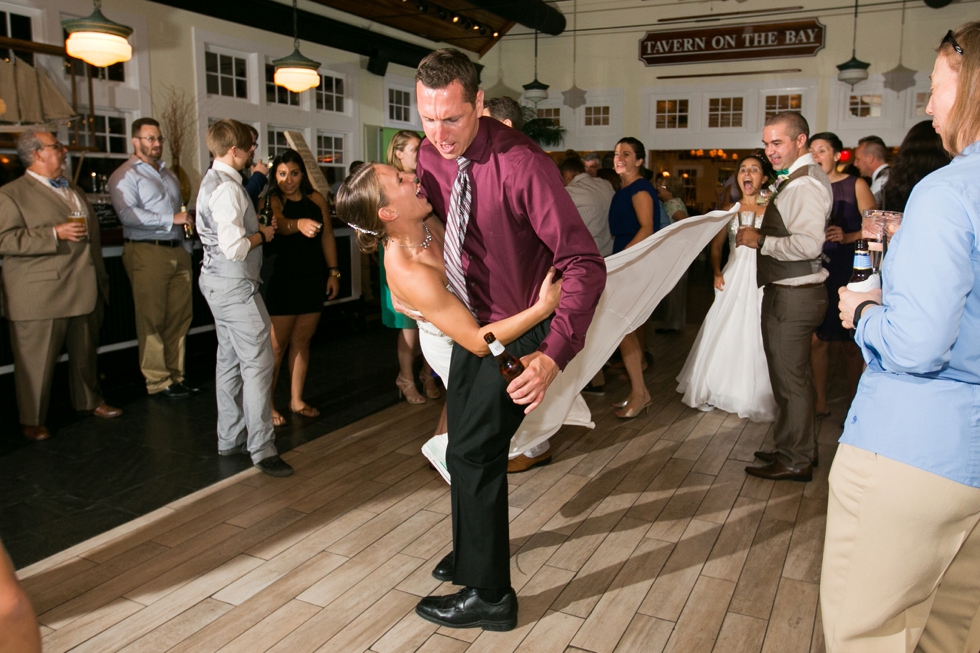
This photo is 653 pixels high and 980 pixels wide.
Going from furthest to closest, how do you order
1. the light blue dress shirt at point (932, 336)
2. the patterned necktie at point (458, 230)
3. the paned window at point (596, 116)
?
the paned window at point (596, 116) → the patterned necktie at point (458, 230) → the light blue dress shirt at point (932, 336)

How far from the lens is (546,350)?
6.63ft

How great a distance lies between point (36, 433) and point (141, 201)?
178cm

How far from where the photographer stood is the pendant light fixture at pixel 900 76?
34.3 ft

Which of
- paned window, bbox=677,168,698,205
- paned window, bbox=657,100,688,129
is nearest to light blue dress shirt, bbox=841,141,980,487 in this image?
paned window, bbox=657,100,688,129

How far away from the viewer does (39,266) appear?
433 cm

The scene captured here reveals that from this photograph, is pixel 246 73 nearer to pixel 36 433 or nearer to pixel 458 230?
pixel 36 433

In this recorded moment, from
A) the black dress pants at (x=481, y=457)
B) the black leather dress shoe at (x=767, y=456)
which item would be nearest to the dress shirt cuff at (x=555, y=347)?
the black dress pants at (x=481, y=457)

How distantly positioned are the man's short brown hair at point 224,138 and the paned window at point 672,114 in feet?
31.0

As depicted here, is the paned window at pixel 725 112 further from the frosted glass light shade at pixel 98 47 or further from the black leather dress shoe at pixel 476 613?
the black leather dress shoe at pixel 476 613

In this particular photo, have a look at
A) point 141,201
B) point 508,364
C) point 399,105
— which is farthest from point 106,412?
point 399,105

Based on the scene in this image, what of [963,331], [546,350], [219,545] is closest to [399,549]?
[219,545]

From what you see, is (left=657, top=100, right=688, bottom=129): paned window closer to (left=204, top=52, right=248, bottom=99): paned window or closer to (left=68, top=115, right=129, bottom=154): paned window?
(left=204, top=52, right=248, bottom=99): paned window

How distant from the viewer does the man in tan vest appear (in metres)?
4.25

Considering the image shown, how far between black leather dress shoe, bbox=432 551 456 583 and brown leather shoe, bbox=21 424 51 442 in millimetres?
2821
